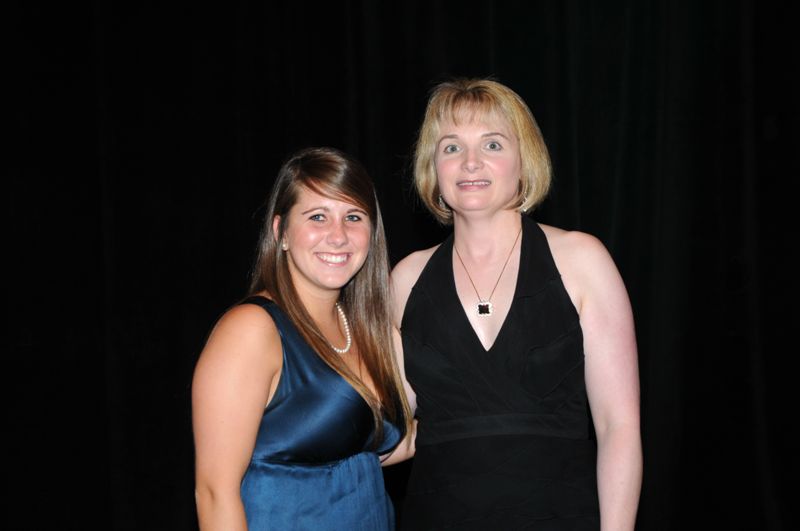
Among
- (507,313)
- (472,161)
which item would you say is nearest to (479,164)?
(472,161)

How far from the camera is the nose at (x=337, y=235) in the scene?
189 cm

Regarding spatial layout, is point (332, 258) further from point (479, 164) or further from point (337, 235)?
point (479, 164)

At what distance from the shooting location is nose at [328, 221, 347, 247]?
189cm

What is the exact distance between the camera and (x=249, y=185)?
3.44m

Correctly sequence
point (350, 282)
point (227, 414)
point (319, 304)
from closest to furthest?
1. point (227, 414)
2. point (319, 304)
3. point (350, 282)

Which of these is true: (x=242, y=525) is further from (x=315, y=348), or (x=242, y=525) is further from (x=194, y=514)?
(x=194, y=514)

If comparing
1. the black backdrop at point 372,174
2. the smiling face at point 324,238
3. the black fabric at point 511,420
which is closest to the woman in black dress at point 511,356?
the black fabric at point 511,420

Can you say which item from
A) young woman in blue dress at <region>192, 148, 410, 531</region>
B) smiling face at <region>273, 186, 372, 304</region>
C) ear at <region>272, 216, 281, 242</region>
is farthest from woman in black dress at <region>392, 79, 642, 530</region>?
ear at <region>272, 216, 281, 242</region>

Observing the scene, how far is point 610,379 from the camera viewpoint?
183cm

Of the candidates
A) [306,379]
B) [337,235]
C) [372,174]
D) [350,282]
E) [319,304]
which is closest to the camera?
[306,379]

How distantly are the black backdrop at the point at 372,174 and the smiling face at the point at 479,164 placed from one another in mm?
1121

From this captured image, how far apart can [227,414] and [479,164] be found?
85 cm

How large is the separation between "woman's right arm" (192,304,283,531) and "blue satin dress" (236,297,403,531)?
0.05 meters

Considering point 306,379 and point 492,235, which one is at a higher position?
point 492,235
